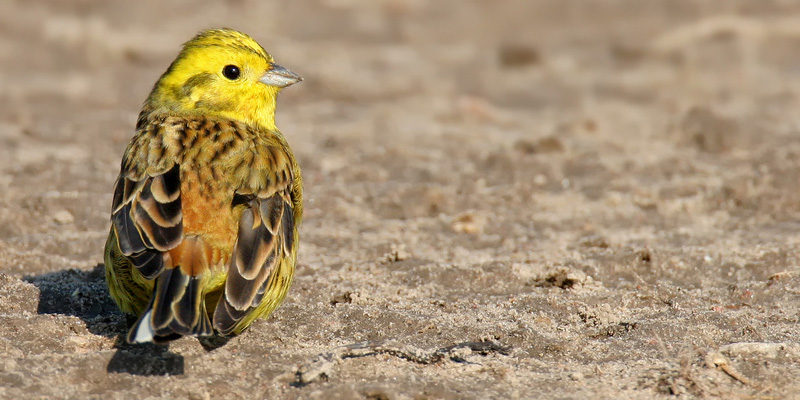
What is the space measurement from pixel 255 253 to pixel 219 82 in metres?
1.42

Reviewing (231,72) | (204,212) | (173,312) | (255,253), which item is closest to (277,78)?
(231,72)

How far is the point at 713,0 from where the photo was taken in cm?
942

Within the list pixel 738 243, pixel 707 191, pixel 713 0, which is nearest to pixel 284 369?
pixel 738 243

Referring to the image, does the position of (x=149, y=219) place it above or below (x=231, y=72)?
below

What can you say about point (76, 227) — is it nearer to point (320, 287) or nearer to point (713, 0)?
point (320, 287)

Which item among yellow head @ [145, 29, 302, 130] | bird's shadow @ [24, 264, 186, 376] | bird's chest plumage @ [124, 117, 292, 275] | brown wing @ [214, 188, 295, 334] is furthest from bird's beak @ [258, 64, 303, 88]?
bird's shadow @ [24, 264, 186, 376]

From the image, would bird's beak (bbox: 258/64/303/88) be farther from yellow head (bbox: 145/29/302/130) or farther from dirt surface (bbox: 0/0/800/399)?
dirt surface (bbox: 0/0/800/399)

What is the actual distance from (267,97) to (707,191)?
10.1 ft

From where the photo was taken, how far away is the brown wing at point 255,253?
4.10 meters

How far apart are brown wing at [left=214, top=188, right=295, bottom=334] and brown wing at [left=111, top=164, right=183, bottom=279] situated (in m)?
0.27

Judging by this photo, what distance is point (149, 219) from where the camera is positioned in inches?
170

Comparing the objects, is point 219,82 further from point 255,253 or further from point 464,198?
point 464,198

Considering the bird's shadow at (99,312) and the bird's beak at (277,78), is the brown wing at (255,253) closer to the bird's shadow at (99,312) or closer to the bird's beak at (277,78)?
the bird's shadow at (99,312)

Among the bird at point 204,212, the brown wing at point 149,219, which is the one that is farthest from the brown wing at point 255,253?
the brown wing at point 149,219
